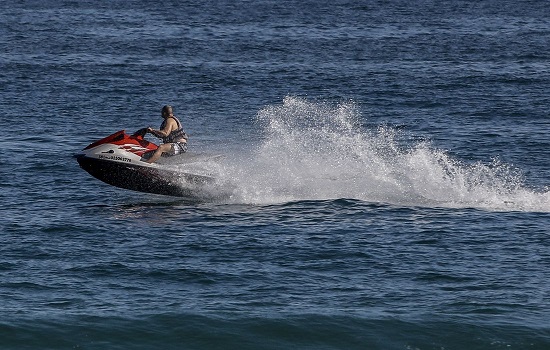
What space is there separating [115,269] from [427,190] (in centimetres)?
994

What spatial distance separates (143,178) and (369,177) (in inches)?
254

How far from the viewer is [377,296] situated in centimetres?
2272

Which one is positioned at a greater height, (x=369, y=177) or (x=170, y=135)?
(x=170, y=135)

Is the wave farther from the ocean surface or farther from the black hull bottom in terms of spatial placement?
the black hull bottom

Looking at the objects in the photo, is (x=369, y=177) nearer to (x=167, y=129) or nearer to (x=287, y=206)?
(x=287, y=206)

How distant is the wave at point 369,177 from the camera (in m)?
30.0

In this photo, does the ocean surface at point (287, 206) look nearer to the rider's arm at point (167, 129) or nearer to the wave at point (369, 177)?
the wave at point (369, 177)

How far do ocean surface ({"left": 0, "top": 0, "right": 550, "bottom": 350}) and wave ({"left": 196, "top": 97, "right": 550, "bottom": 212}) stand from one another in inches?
3.2

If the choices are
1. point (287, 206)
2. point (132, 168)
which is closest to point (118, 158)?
point (132, 168)

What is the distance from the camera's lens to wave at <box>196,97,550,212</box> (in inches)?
1180

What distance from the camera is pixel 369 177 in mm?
31766

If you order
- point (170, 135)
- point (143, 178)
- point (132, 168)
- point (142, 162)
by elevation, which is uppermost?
point (170, 135)

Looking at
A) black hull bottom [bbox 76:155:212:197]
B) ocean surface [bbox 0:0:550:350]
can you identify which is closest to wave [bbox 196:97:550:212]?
ocean surface [bbox 0:0:550:350]

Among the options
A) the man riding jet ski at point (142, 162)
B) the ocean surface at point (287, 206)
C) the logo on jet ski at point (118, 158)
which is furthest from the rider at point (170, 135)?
the ocean surface at point (287, 206)
